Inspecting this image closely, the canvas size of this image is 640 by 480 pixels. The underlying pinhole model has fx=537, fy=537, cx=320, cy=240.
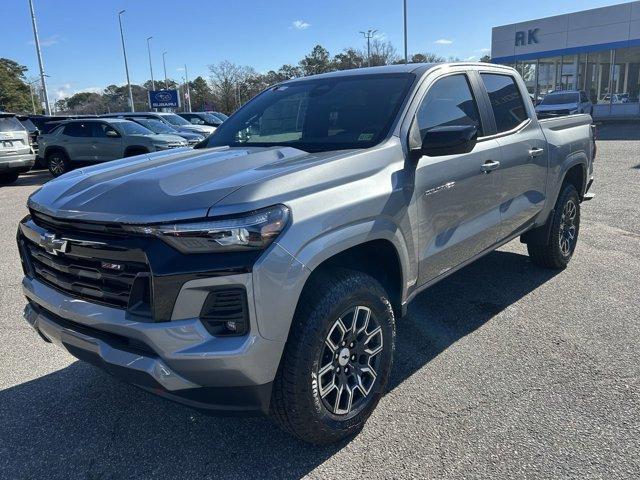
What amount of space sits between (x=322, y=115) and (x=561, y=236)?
2.95m

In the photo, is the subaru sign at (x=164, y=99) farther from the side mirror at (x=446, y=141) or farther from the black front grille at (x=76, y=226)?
the side mirror at (x=446, y=141)

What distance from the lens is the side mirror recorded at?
2975 millimetres

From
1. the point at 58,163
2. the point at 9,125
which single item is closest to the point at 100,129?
the point at 58,163

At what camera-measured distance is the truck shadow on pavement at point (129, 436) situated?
2.64 metres

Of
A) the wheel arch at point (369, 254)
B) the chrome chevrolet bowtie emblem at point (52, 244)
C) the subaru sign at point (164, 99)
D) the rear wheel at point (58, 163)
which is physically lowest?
the rear wheel at point (58, 163)

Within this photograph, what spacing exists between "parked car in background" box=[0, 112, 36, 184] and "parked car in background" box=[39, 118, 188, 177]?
174 centimetres

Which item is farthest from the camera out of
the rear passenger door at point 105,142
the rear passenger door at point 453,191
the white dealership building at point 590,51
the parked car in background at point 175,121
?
the white dealership building at point 590,51

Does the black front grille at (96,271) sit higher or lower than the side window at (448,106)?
lower

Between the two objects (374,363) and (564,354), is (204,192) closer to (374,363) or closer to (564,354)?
(374,363)

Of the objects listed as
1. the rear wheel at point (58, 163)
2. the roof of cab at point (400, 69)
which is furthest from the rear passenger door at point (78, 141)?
the roof of cab at point (400, 69)

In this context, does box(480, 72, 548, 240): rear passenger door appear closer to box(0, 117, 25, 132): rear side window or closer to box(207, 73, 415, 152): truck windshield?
box(207, 73, 415, 152): truck windshield

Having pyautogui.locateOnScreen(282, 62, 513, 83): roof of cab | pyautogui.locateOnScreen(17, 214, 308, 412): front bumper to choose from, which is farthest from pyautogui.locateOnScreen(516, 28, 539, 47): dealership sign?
pyautogui.locateOnScreen(17, 214, 308, 412): front bumper

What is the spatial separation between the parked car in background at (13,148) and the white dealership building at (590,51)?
30409 mm

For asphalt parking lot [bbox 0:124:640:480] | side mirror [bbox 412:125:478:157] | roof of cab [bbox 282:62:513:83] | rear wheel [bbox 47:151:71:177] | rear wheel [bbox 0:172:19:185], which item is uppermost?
roof of cab [bbox 282:62:513:83]
